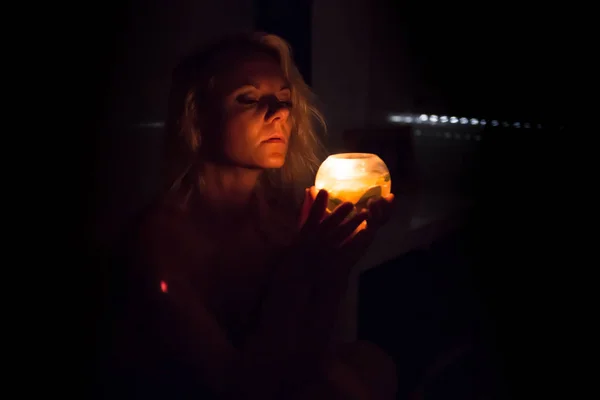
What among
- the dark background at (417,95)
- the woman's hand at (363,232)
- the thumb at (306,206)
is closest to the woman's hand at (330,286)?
the woman's hand at (363,232)

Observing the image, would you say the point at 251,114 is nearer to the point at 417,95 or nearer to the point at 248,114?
the point at 248,114

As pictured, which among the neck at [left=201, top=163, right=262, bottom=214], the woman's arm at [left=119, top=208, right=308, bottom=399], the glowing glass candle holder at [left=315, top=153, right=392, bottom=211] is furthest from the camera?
the neck at [left=201, top=163, right=262, bottom=214]

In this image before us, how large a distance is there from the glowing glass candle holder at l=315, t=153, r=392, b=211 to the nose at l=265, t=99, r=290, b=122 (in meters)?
0.15

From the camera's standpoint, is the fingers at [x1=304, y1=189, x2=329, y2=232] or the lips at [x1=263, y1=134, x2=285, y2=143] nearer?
the fingers at [x1=304, y1=189, x2=329, y2=232]

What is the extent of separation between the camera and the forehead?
1.15 m

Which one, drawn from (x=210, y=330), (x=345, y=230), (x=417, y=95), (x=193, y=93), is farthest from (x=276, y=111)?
(x=417, y=95)

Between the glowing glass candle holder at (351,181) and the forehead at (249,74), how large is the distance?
224mm

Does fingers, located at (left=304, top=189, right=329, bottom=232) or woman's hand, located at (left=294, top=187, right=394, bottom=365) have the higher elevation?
fingers, located at (left=304, top=189, right=329, bottom=232)

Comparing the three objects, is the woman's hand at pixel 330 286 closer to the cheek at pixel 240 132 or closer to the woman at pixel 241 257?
the woman at pixel 241 257

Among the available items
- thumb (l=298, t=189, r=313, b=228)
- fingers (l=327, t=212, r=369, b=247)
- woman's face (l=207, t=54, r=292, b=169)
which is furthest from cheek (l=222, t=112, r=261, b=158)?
fingers (l=327, t=212, r=369, b=247)

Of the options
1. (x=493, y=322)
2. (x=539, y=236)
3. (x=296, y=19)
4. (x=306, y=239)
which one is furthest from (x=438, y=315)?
(x=296, y=19)

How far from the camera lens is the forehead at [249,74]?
1.15 meters

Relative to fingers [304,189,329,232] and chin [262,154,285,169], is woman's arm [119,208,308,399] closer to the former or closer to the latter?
fingers [304,189,329,232]

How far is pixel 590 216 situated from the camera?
222 centimetres
